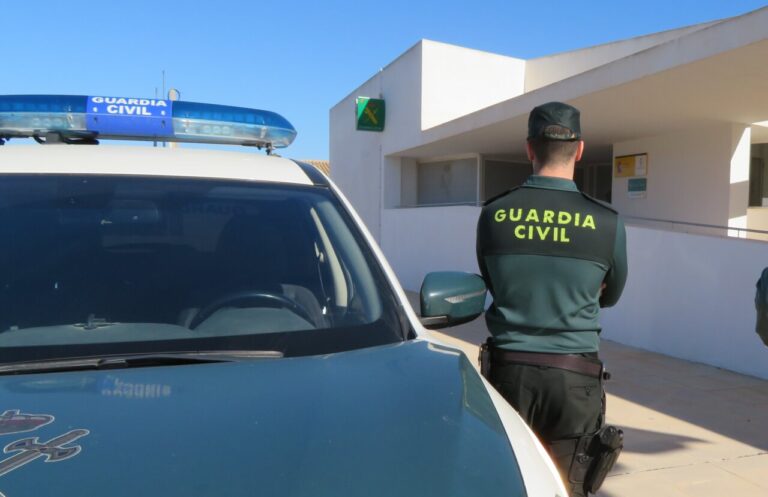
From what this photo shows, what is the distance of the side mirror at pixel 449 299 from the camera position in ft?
7.60

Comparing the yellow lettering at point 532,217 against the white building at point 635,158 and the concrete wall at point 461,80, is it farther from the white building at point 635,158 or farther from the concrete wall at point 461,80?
the concrete wall at point 461,80

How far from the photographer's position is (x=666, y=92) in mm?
7348

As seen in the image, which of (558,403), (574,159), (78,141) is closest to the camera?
(558,403)

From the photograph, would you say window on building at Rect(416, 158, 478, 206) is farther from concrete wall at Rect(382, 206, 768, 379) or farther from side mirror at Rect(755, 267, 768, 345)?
side mirror at Rect(755, 267, 768, 345)

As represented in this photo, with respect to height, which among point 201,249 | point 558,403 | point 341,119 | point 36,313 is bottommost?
point 558,403

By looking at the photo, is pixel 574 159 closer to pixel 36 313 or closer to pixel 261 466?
pixel 261 466

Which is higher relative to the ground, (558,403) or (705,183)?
(705,183)

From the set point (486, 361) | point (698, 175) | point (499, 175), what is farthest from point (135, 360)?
point (499, 175)

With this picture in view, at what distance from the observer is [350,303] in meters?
2.31

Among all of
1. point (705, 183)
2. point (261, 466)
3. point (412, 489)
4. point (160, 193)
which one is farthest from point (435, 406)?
point (705, 183)

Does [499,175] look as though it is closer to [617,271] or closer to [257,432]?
[617,271]

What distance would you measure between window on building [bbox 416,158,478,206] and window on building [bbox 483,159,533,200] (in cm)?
24

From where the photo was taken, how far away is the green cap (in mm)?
2314

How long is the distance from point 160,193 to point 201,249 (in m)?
0.25
